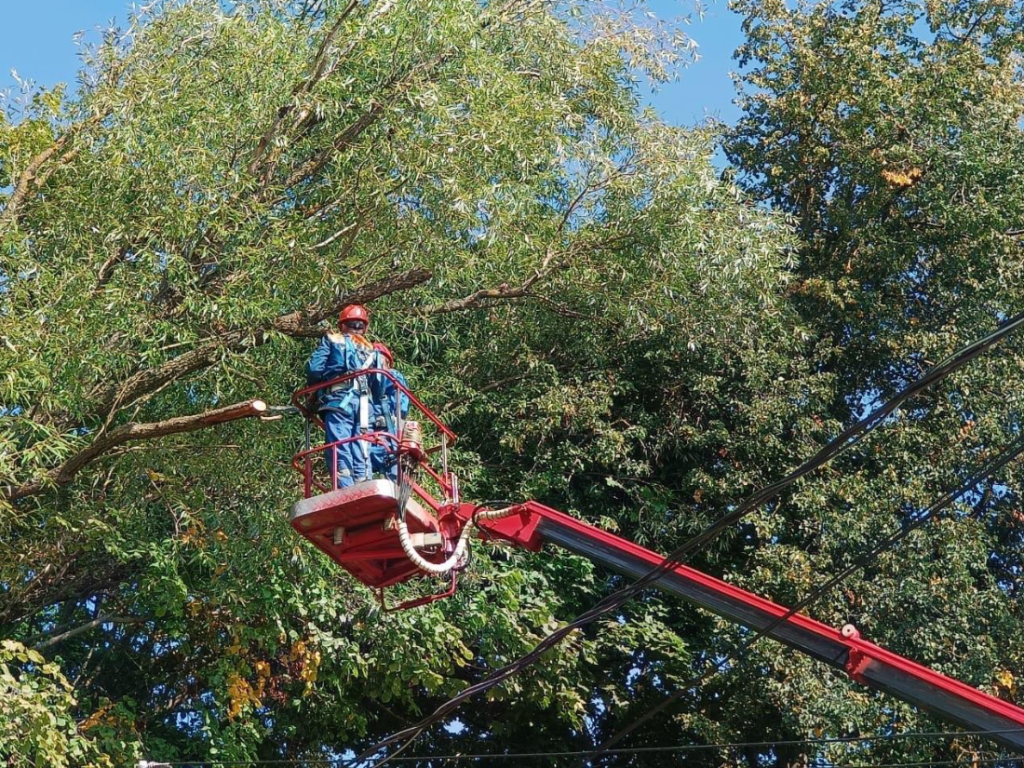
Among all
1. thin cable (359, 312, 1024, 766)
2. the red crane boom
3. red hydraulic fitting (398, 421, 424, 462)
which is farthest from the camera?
red hydraulic fitting (398, 421, 424, 462)

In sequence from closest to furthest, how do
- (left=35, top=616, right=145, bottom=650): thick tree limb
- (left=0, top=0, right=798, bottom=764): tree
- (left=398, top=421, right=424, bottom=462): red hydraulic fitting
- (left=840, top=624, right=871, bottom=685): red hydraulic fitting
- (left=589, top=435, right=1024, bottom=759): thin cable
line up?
1. (left=589, top=435, right=1024, bottom=759): thin cable
2. (left=840, top=624, right=871, bottom=685): red hydraulic fitting
3. (left=398, top=421, right=424, bottom=462): red hydraulic fitting
4. (left=0, top=0, right=798, bottom=764): tree
5. (left=35, top=616, right=145, bottom=650): thick tree limb

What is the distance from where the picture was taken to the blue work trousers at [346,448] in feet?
32.5

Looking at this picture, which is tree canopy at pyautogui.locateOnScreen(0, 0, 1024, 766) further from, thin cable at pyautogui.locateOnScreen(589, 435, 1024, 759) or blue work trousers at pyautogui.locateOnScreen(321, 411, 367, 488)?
thin cable at pyautogui.locateOnScreen(589, 435, 1024, 759)

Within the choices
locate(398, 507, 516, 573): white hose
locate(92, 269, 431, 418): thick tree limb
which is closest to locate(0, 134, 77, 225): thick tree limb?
locate(92, 269, 431, 418): thick tree limb

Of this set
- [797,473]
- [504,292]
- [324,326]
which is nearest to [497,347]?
[504,292]

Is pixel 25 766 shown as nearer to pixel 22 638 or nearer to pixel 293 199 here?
pixel 22 638

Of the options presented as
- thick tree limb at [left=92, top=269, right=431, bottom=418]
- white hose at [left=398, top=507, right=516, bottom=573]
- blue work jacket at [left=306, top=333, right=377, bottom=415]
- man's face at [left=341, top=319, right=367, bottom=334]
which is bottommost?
white hose at [left=398, top=507, right=516, bottom=573]

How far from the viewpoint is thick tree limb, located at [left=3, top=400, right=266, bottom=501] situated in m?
11.2

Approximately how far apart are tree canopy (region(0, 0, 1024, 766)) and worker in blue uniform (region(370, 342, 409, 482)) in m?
Result: 1.37

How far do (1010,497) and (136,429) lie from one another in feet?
35.1

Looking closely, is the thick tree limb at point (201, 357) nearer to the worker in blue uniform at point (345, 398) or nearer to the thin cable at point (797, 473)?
the worker in blue uniform at point (345, 398)

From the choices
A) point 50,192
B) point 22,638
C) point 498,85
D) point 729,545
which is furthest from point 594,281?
point 22,638

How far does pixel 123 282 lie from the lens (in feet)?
40.0

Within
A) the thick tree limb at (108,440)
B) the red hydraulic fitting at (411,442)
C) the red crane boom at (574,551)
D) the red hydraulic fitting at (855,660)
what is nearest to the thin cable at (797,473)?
the red crane boom at (574,551)
